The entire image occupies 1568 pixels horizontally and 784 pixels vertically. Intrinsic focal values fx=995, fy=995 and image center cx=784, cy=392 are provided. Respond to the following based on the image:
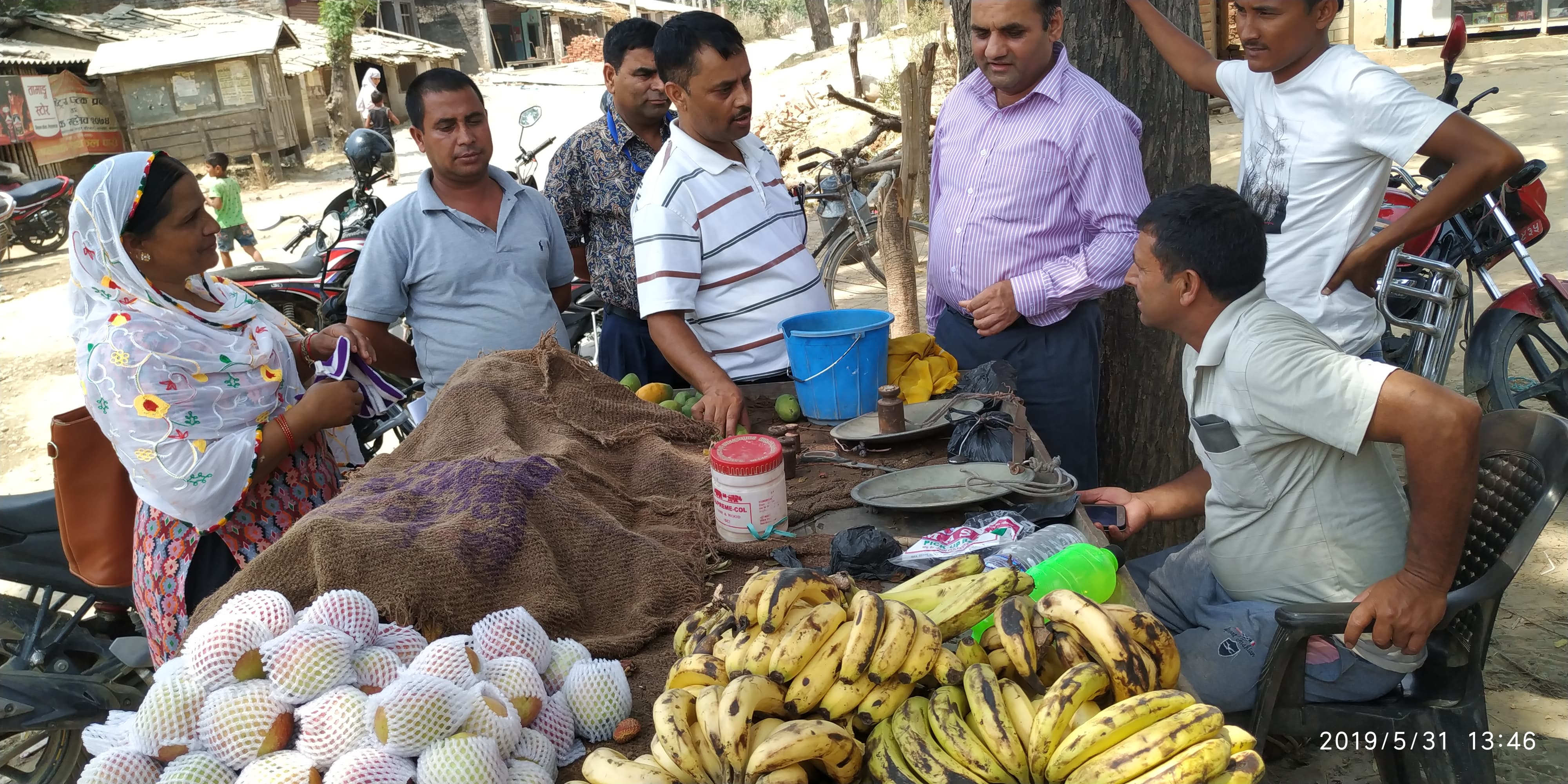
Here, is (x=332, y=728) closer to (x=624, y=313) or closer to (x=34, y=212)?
(x=624, y=313)

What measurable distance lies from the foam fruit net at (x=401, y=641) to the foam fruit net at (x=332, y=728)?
18cm

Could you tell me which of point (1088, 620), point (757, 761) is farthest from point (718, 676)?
point (1088, 620)

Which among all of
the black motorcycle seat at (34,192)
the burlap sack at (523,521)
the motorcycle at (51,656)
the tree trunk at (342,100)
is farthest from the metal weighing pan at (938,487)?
the tree trunk at (342,100)

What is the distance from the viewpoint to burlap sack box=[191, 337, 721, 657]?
1929mm

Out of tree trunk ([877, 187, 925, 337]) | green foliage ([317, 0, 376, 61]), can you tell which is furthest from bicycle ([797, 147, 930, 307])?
green foliage ([317, 0, 376, 61])

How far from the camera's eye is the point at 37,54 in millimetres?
19688

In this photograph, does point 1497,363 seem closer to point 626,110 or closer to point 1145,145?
point 1145,145

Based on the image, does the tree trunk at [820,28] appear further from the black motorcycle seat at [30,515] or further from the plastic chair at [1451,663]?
the plastic chair at [1451,663]

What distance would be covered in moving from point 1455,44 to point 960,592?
3992mm

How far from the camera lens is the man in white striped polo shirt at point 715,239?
10.0 feet

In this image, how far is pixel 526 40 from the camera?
4188 centimetres

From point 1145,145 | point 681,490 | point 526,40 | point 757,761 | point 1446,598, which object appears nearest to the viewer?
point 757,761

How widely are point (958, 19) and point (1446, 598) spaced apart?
311 cm

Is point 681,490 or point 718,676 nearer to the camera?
point 718,676
